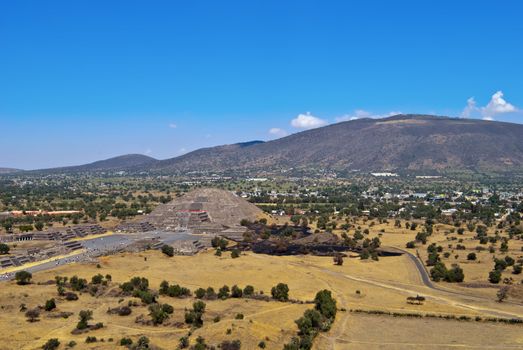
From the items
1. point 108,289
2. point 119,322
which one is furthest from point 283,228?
point 119,322

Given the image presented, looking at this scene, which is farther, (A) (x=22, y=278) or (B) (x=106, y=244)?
(B) (x=106, y=244)

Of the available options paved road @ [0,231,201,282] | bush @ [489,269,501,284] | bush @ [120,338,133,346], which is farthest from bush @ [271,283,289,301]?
paved road @ [0,231,201,282]

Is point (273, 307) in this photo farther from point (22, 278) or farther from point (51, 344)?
point (22, 278)

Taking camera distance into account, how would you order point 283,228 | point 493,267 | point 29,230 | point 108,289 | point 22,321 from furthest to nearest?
1. point 283,228
2. point 29,230
3. point 493,267
4. point 108,289
5. point 22,321

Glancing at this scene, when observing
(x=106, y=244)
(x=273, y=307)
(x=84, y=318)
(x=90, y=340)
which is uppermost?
(x=84, y=318)

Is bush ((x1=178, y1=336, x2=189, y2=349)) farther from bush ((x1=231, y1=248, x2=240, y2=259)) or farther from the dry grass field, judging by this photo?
bush ((x1=231, y1=248, x2=240, y2=259))

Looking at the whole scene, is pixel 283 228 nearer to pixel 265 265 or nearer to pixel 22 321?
pixel 265 265

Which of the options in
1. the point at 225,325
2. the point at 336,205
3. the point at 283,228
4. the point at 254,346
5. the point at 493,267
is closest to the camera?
the point at 254,346

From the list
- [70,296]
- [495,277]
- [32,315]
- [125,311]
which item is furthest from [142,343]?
[495,277]

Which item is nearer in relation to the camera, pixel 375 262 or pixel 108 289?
pixel 108 289
